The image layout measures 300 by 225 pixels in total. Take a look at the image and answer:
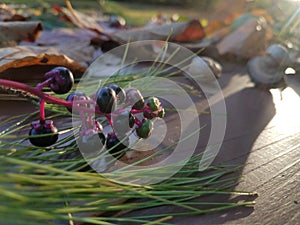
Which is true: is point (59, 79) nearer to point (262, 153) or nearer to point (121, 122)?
point (121, 122)

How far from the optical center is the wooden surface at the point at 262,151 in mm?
318

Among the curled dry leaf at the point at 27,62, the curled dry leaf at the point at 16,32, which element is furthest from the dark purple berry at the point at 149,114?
the curled dry leaf at the point at 16,32

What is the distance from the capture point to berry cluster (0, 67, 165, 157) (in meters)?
0.34

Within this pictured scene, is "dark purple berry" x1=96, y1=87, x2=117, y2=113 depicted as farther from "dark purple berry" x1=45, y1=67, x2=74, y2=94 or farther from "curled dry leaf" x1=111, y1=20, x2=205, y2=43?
"curled dry leaf" x1=111, y1=20, x2=205, y2=43

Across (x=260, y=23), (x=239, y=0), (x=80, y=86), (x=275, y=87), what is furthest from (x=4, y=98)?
(x=239, y=0)

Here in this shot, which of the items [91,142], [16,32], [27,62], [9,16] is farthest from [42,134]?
[9,16]

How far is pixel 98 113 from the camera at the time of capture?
348 mm

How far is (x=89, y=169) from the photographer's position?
0.35 meters

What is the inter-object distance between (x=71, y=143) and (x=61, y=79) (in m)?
0.06

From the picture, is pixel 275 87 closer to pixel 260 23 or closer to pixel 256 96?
pixel 256 96

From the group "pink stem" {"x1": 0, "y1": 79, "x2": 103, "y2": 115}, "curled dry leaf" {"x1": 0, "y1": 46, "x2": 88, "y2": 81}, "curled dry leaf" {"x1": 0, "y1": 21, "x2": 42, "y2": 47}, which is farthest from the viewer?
"curled dry leaf" {"x1": 0, "y1": 21, "x2": 42, "y2": 47}

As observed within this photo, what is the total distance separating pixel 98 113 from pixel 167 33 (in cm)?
56

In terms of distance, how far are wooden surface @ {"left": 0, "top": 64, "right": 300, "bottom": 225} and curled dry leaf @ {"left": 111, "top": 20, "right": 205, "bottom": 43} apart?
0.23 m

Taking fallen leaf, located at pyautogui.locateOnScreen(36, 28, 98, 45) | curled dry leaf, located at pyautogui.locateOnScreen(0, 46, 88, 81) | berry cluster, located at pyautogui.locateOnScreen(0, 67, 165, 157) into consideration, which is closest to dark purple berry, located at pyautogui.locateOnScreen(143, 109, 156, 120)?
berry cluster, located at pyautogui.locateOnScreen(0, 67, 165, 157)
